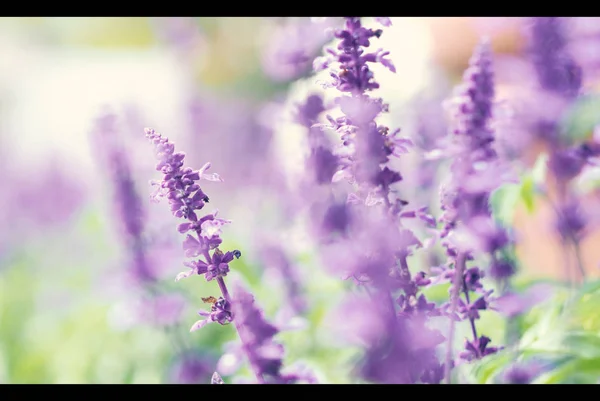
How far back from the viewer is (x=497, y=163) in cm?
106

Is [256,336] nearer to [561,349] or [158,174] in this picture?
[561,349]

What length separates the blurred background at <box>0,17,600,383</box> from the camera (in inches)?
61.4

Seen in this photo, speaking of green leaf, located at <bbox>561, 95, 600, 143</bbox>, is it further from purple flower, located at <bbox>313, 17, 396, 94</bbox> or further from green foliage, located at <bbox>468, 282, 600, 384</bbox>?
purple flower, located at <bbox>313, 17, 396, 94</bbox>

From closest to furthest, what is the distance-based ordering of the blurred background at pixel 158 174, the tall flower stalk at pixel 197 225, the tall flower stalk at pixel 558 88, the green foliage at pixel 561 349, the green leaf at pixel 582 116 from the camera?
the tall flower stalk at pixel 197 225 < the green foliage at pixel 561 349 < the green leaf at pixel 582 116 < the tall flower stalk at pixel 558 88 < the blurred background at pixel 158 174

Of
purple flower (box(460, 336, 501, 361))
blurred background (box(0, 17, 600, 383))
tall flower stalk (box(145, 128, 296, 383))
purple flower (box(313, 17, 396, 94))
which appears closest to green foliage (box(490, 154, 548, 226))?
blurred background (box(0, 17, 600, 383))

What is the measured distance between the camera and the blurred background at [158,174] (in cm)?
156

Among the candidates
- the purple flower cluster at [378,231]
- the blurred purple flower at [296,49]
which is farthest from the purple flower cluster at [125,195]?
the purple flower cluster at [378,231]

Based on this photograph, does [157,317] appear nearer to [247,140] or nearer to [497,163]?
[497,163]

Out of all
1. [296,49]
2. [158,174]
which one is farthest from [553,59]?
[158,174]

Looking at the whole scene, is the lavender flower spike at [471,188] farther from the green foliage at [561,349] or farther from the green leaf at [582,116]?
the green leaf at [582,116]

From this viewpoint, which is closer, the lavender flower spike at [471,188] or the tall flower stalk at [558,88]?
the lavender flower spike at [471,188]

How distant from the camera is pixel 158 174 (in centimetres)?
239
